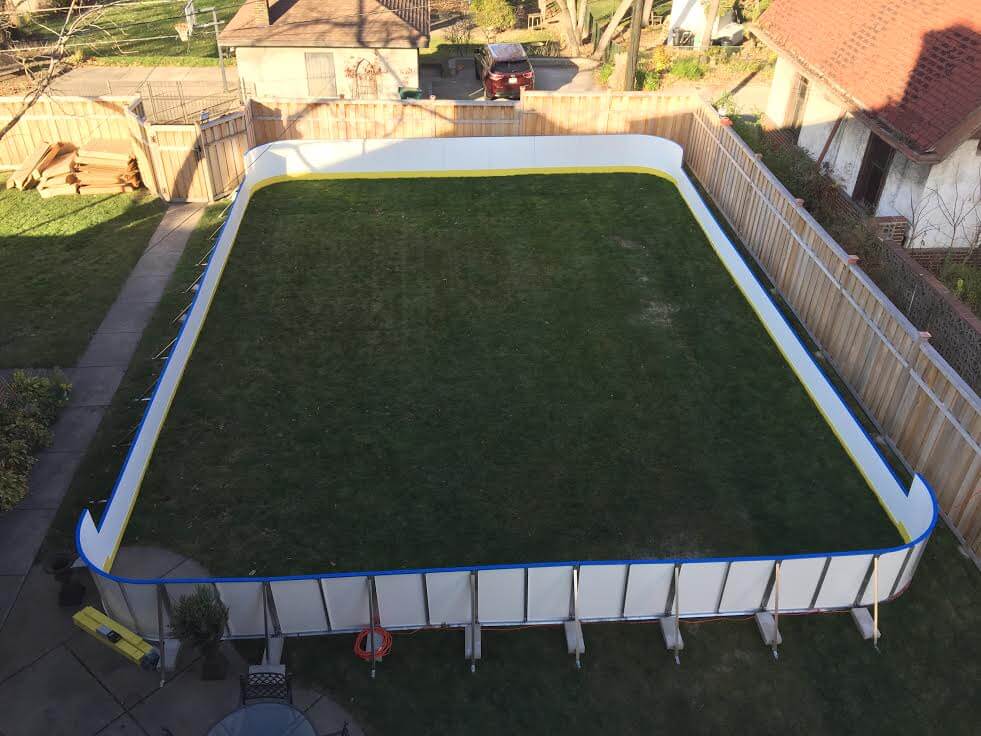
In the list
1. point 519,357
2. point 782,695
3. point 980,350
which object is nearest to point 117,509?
point 519,357

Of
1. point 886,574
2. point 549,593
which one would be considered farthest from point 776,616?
point 549,593

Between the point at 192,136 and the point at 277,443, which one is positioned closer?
the point at 277,443

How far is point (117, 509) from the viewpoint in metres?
11.8

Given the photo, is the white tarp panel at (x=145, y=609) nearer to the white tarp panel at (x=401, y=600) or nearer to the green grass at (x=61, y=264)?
the white tarp panel at (x=401, y=600)

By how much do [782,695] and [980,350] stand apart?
7029 mm

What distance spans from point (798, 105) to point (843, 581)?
1838cm

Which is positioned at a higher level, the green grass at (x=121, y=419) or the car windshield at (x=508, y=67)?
the car windshield at (x=508, y=67)

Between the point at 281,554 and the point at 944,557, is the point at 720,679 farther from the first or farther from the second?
the point at 281,554

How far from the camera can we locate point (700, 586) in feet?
34.7

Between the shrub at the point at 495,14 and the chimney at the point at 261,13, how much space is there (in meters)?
12.6

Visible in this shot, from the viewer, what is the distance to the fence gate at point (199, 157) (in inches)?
841

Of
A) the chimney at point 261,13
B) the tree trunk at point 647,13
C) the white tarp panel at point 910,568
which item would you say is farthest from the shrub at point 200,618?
the tree trunk at point 647,13

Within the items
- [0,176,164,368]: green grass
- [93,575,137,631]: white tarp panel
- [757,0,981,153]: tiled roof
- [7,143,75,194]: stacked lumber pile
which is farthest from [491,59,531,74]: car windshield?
[93,575,137,631]: white tarp panel

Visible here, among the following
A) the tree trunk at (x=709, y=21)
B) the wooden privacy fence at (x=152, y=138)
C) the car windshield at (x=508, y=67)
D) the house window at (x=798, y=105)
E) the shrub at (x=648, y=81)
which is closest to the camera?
the wooden privacy fence at (x=152, y=138)
